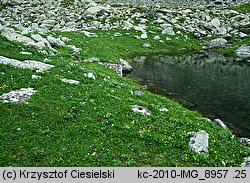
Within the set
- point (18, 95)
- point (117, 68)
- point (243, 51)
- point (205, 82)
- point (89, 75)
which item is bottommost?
point (243, 51)

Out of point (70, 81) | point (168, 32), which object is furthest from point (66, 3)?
point (70, 81)

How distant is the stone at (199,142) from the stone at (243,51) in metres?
53.0

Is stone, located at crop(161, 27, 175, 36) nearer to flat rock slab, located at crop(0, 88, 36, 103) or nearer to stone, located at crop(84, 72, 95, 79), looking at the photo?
stone, located at crop(84, 72, 95, 79)

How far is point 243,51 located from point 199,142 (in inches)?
2283

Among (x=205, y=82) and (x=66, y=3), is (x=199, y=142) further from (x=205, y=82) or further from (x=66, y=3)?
(x=66, y=3)

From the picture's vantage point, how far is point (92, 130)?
60.6 feet

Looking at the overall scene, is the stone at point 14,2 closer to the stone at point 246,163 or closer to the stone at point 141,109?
the stone at point 141,109

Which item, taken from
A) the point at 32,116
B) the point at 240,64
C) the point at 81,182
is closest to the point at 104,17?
the point at 240,64

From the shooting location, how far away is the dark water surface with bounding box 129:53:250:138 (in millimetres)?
30116

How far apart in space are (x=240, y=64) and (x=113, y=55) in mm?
26982

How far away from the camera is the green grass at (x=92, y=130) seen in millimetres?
15930

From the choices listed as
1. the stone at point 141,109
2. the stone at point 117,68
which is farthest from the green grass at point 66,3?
the stone at point 141,109

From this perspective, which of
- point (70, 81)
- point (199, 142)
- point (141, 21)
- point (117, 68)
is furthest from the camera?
point (141, 21)

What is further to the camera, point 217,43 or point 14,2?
point 14,2
